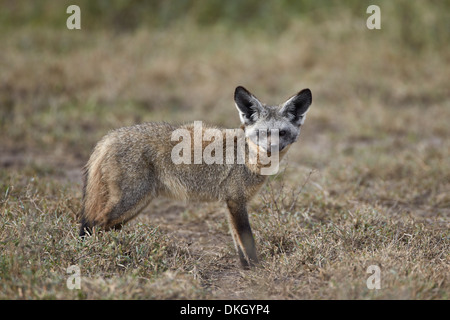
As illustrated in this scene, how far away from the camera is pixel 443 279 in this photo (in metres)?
4.05

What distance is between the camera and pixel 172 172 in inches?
191

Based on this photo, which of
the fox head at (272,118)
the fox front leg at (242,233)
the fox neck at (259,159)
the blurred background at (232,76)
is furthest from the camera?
the blurred background at (232,76)

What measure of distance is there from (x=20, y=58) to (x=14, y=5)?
4633 millimetres

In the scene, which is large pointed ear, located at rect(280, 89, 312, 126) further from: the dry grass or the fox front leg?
the fox front leg

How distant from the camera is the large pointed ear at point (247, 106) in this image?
4.83 metres

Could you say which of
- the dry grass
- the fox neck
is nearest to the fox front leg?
the dry grass

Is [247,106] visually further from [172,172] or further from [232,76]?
[232,76]

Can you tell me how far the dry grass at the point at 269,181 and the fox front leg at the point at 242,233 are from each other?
0.14 meters

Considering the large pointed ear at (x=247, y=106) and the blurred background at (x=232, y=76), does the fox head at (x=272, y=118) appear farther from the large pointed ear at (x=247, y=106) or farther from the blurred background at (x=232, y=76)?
the blurred background at (x=232, y=76)

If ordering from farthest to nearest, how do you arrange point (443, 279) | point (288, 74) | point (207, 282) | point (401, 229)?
point (288, 74) < point (401, 229) < point (207, 282) < point (443, 279)

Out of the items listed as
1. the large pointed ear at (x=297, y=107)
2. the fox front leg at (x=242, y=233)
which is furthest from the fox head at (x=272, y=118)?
the fox front leg at (x=242, y=233)

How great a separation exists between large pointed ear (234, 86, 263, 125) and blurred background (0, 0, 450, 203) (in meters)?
2.25
